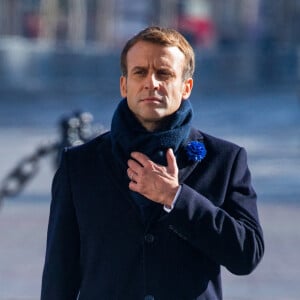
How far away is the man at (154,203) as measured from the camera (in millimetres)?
3746

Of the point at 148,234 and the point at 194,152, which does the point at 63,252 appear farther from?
the point at 194,152

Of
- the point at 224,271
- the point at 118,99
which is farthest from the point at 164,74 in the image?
the point at 118,99

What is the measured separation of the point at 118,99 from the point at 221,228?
2845 centimetres

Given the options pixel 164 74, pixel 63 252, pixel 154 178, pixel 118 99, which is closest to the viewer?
pixel 154 178

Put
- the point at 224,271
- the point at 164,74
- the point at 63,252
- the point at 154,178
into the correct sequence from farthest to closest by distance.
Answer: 1. the point at 224,271
2. the point at 63,252
3. the point at 164,74
4. the point at 154,178

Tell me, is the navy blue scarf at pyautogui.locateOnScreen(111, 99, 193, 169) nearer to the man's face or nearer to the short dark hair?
the man's face

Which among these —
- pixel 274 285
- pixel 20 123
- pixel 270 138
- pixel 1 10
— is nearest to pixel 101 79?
pixel 20 123

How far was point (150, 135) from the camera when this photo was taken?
12.3 ft

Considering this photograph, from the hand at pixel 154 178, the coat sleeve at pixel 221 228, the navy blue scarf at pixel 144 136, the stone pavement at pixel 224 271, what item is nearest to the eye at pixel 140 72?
the navy blue scarf at pixel 144 136

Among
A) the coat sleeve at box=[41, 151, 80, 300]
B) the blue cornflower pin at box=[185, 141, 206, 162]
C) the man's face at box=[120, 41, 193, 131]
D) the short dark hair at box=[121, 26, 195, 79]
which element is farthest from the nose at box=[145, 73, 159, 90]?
the coat sleeve at box=[41, 151, 80, 300]

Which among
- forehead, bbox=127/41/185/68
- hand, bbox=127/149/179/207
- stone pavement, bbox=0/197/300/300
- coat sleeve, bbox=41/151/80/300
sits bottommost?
stone pavement, bbox=0/197/300/300

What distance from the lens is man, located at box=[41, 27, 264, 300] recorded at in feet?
12.3

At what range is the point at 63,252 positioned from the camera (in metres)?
3.93

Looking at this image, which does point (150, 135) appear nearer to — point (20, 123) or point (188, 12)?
point (20, 123)
